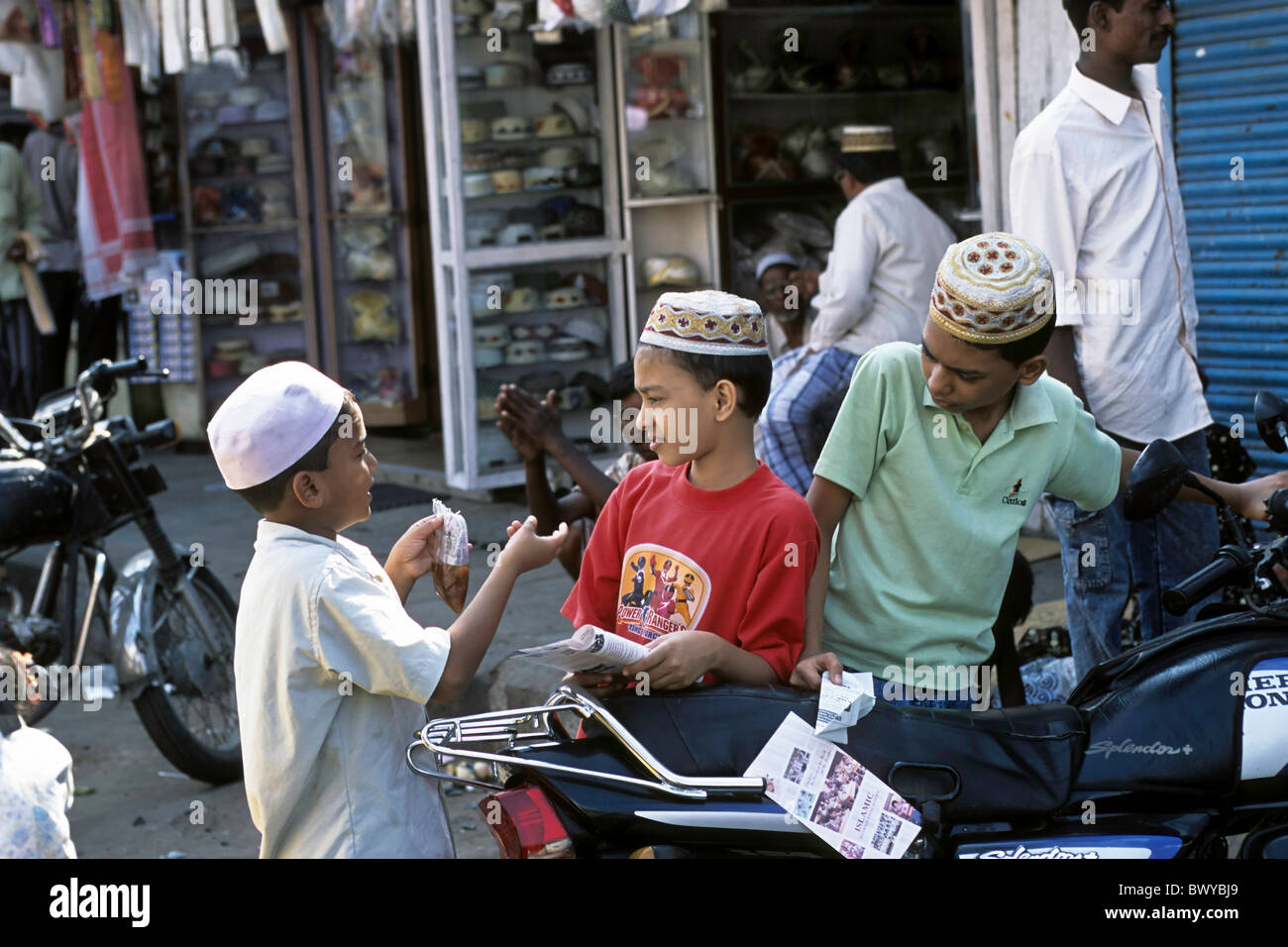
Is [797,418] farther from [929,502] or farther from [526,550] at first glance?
[526,550]

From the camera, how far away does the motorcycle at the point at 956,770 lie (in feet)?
7.23

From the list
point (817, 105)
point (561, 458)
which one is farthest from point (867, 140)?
point (817, 105)

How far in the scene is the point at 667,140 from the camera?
803 cm

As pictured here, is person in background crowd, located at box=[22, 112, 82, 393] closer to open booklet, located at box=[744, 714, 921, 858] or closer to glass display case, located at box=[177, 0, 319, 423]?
glass display case, located at box=[177, 0, 319, 423]

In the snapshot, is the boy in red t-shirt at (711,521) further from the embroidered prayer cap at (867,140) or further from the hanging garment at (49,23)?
the hanging garment at (49,23)

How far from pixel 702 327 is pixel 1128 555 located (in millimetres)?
1756

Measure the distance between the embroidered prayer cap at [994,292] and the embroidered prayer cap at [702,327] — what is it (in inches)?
13.6

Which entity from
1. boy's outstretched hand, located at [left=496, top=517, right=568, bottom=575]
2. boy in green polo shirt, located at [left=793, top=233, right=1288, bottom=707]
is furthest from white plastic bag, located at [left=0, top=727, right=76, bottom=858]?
boy in green polo shirt, located at [left=793, top=233, right=1288, bottom=707]

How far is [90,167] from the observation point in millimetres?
9859

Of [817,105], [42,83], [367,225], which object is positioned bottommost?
[367,225]

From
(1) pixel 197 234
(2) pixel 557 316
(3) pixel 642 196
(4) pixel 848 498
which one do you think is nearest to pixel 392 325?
(1) pixel 197 234

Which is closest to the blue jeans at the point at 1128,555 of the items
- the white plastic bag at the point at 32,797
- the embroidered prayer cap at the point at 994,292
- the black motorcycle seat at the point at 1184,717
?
the embroidered prayer cap at the point at 994,292

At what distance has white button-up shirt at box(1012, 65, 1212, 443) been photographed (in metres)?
3.73

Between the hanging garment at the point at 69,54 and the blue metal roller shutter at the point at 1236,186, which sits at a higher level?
the hanging garment at the point at 69,54
